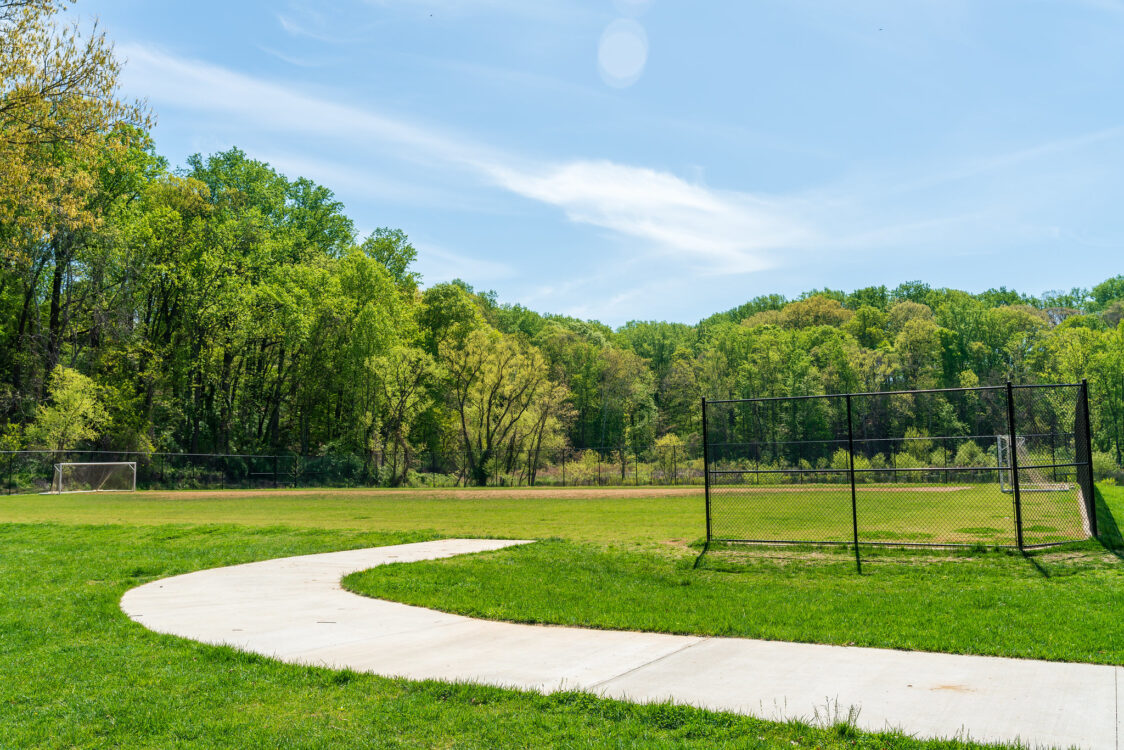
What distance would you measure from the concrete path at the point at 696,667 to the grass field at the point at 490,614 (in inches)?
13.2

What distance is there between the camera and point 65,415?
1528 inches

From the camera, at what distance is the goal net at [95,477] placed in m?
37.0

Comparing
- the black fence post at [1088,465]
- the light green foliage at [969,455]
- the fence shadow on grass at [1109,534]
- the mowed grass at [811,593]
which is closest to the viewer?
the mowed grass at [811,593]

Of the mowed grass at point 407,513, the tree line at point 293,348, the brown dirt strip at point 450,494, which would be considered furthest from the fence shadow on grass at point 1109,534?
the tree line at point 293,348

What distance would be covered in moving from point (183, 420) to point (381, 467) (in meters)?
14.4

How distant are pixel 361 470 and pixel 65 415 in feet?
54.6

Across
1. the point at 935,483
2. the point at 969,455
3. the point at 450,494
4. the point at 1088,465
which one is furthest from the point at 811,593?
the point at 450,494

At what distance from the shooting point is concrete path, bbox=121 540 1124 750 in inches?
178

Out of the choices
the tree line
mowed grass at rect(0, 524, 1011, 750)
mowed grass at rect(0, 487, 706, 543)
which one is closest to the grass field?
mowed grass at rect(0, 524, 1011, 750)

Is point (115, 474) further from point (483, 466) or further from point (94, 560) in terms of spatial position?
point (94, 560)

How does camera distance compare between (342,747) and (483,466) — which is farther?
(483,466)

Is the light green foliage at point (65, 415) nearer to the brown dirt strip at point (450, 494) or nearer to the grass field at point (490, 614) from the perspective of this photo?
the brown dirt strip at point (450, 494)

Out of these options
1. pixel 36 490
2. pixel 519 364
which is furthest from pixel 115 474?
pixel 519 364

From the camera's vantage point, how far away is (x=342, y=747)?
421 cm
